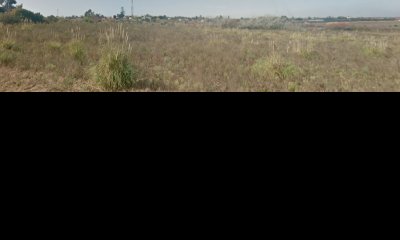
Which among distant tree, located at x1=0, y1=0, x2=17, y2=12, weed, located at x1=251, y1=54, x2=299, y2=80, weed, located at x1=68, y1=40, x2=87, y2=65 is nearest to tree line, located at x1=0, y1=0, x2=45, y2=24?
distant tree, located at x1=0, y1=0, x2=17, y2=12

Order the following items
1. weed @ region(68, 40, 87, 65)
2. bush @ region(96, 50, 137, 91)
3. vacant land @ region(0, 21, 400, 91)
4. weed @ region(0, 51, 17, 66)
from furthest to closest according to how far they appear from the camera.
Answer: weed @ region(68, 40, 87, 65), weed @ region(0, 51, 17, 66), vacant land @ region(0, 21, 400, 91), bush @ region(96, 50, 137, 91)

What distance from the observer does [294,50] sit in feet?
37.4

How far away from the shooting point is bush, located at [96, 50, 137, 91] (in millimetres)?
6191

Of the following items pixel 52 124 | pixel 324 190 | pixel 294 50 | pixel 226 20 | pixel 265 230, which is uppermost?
pixel 226 20

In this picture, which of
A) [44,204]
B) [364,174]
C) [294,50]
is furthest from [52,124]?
[294,50]

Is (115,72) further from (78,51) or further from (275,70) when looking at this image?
(275,70)

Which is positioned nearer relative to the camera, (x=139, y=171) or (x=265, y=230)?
(x=265, y=230)

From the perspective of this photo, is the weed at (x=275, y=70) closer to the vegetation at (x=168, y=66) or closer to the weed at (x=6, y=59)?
the vegetation at (x=168, y=66)

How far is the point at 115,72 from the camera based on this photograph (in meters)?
6.27

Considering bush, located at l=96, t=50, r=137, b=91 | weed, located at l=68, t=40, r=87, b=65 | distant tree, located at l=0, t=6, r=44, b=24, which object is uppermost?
distant tree, located at l=0, t=6, r=44, b=24

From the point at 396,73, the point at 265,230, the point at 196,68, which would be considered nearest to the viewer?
the point at 265,230

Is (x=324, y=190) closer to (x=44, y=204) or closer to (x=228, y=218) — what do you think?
(x=228, y=218)

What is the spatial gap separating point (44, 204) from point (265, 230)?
3.20 ft

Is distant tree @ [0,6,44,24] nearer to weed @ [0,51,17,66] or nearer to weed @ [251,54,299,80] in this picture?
weed @ [0,51,17,66]
